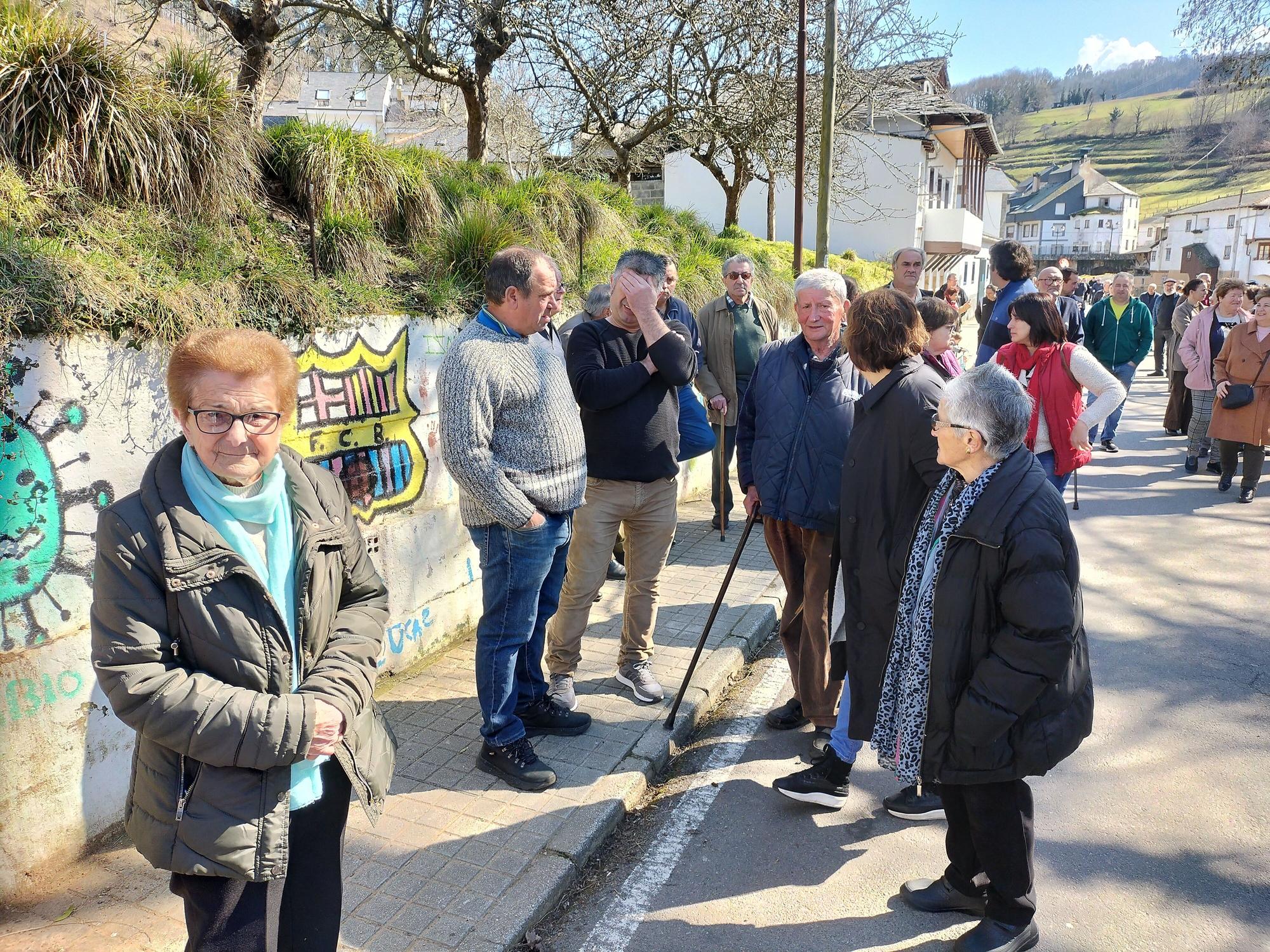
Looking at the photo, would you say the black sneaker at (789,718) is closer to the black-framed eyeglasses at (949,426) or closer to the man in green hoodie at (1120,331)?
the black-framed eyeglasses at (949,426)

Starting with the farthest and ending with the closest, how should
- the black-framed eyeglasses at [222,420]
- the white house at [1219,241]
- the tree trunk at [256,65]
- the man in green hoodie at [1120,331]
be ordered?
the white house at [1219,241] < the man in green hoodie at [1120,331] < the tree trunk at [256,65] < the black-framed eyeglasses at [222,420]

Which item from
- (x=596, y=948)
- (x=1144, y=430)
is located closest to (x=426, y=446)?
(x=596, y=948)

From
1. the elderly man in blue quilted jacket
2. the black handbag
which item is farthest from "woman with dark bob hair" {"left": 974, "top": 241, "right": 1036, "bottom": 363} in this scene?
the black handbag

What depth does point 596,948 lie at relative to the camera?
282cm

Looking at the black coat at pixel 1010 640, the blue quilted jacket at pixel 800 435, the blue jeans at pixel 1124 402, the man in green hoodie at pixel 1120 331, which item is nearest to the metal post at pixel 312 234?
the blue quilted jacket at pixel 800 435

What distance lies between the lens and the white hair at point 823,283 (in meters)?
3.81

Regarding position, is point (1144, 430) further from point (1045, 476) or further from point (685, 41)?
point (1045, 476)

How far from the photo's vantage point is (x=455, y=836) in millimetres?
3250

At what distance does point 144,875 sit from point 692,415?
3105mm

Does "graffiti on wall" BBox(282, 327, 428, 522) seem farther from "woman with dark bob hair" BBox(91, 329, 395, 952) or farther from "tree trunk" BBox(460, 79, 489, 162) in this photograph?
"tree trunk" BBox(460, 79, 489, 162)

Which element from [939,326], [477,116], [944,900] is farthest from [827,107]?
[944,900]

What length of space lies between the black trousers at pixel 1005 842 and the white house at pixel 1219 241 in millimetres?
69926

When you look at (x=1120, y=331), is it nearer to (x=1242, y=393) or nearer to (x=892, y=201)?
(x=1242, y=393)

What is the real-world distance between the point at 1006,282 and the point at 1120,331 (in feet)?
14.6
